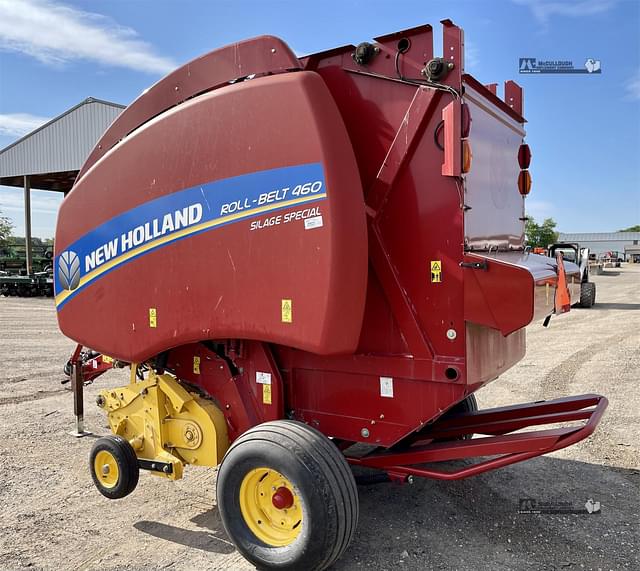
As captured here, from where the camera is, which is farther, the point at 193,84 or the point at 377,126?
the point at 193,84

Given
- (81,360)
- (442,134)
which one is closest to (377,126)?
(442,134)

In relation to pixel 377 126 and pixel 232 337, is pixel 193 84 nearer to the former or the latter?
pixel 377 126

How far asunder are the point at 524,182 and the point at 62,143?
2140 cm

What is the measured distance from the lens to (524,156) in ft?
13.4

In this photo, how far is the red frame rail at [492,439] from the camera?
292 centimetres

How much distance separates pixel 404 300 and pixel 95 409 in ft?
14.8

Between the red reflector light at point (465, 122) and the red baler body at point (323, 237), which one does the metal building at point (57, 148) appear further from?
the red reflector light at point (465, 122)

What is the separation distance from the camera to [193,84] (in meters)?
3.40

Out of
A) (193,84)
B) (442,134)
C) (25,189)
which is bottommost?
(442,134)

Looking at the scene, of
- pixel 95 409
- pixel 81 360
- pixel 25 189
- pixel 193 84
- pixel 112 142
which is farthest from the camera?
pixel 25 189

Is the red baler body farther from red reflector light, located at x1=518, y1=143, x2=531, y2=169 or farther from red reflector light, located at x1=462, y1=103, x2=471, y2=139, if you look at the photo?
red reflector light, located at x1=518, y1=143, x2=531, y2=169

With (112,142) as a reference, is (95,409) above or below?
below
